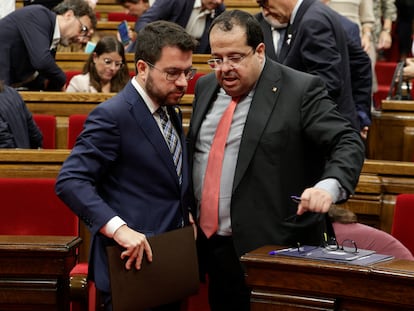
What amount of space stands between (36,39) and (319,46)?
1610 mm

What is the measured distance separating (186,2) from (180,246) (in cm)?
233

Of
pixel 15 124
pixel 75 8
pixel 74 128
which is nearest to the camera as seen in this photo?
pixel 15 124

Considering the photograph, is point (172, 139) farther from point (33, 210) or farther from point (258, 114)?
point (33, 210)

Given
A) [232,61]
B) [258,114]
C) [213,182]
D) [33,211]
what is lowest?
[33,211]

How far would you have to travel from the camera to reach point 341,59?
2516mm

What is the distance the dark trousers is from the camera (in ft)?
6.00

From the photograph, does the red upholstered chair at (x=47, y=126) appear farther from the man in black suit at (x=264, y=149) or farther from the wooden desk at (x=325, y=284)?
the wooden desk at (x=325, y=284)

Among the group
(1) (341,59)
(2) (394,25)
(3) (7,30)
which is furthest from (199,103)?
(2) (394,25)

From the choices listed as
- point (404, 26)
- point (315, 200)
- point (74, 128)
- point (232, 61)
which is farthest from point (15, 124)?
point (404, 26)

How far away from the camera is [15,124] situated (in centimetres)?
283

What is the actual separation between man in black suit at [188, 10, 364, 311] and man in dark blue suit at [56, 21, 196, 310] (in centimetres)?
11

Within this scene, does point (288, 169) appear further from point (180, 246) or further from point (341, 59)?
point (341, 59)

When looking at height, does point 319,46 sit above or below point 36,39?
above

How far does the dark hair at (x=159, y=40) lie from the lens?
1694 millimetres
